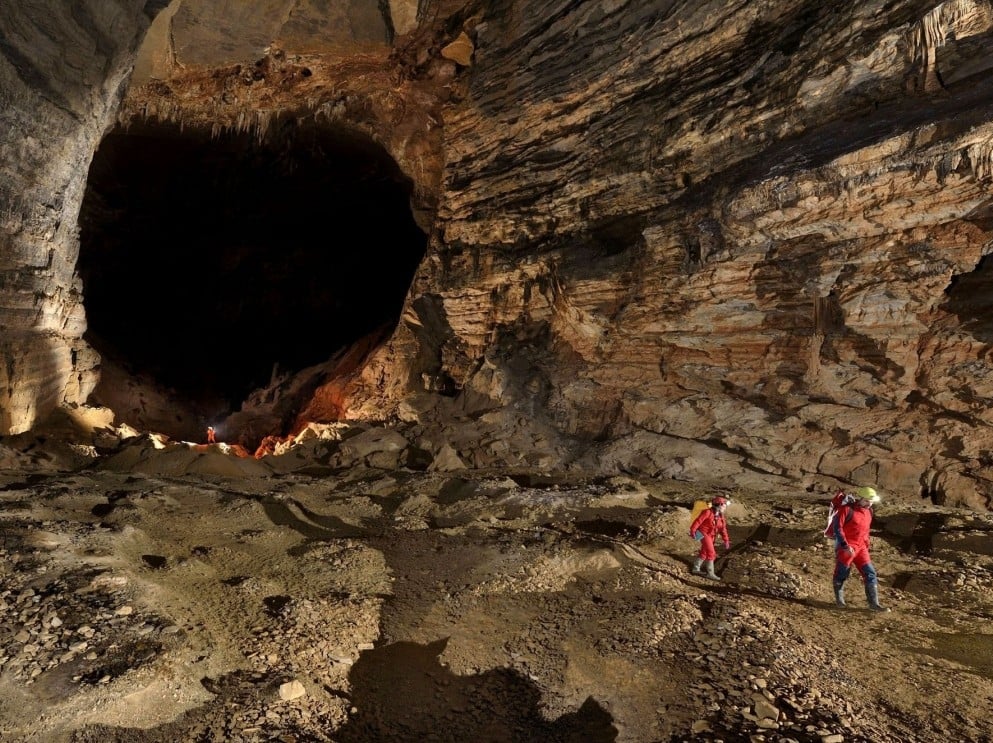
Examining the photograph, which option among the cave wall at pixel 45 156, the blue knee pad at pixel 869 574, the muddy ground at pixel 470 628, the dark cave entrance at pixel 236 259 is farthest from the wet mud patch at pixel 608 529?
the dark cave entrance at pixel 236 259

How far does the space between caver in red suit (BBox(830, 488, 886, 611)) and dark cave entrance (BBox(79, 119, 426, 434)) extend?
16174mm

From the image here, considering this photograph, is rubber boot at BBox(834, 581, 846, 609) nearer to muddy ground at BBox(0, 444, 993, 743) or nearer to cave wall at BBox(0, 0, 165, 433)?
muddy ground at BBox(0, 444, 993, 743)

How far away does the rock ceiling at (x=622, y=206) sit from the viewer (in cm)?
829

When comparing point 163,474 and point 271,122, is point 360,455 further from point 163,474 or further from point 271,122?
point 271,122

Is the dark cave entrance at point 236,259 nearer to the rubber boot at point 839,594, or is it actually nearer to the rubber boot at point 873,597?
the rubber boot at point 839,594

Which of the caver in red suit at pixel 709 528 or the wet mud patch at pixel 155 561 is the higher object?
the caver in red suit at pixel 709 528

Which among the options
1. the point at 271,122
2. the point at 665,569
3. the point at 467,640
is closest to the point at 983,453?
the point at 665,569

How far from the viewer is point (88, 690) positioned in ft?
12.4

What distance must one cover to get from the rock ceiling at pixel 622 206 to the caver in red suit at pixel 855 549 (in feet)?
12.6

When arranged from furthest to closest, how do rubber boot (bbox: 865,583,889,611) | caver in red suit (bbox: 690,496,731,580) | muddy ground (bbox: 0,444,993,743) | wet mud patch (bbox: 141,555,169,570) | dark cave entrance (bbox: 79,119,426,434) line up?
dark cave entrance (bbox: 79,119,426,434)
caver in red suit (bbox: 690,496,731,580)
wet mud patch (bbox: 141,555,169,570)
rubber boot (bbox: 865,583,889,611)
muddy ground (bbox: 0,444,993,743)

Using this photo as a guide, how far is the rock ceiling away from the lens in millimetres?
8289

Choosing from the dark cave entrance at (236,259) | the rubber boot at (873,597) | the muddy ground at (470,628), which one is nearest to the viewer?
the muddy ground at (470,628)

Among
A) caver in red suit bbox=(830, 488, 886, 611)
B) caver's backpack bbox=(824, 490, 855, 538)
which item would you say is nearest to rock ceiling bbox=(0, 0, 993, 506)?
caver's backpack bbox=(824, 490, 855, 538)

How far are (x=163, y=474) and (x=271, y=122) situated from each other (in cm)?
1012
